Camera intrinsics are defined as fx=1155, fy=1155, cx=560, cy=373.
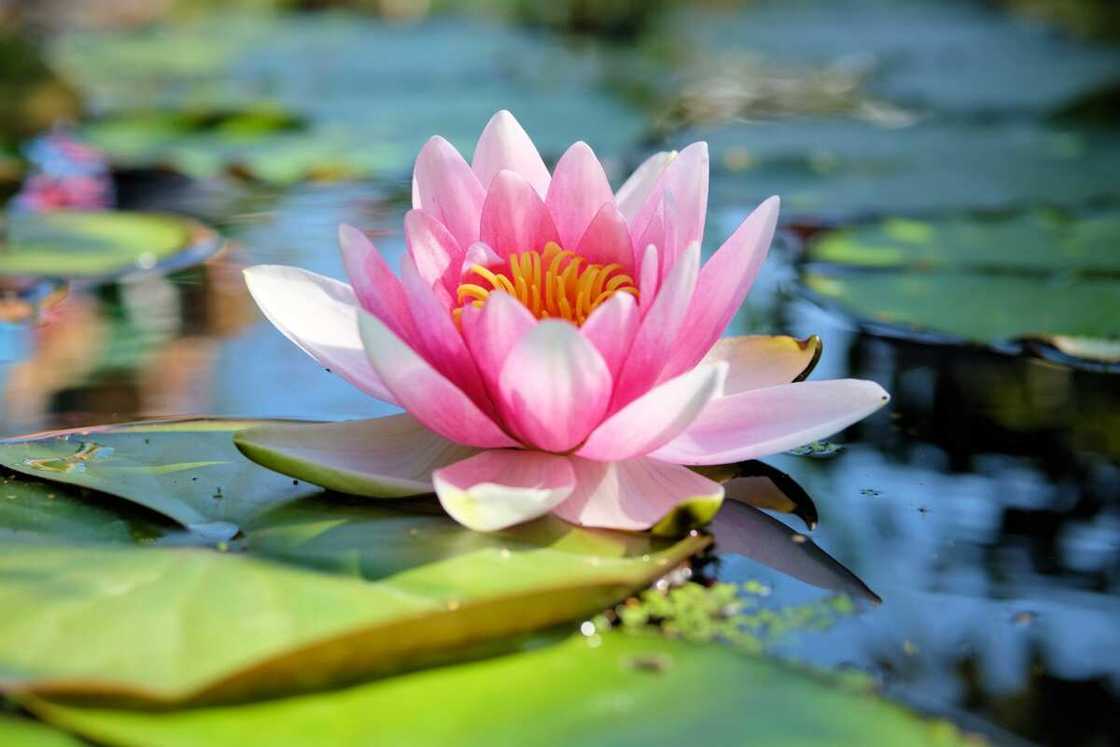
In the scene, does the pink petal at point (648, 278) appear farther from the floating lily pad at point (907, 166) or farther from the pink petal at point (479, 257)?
the floating lily pad at point (907, 166)

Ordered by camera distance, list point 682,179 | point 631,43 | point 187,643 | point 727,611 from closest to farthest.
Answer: point 187,643 < point 727,611 < point 682,179 < point 631,43

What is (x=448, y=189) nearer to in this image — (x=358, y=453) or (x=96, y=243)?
(x=358, y=453)

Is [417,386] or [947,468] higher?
[417,386]

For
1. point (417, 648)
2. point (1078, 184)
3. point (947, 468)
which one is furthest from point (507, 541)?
point (1078, 184)

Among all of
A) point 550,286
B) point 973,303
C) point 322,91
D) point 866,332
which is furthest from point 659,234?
point 322,91

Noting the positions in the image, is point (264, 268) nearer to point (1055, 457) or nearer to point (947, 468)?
→ point (947, 468)

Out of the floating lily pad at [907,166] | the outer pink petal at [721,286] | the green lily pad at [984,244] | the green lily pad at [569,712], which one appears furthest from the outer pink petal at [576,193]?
the floating lily pad at [907,166]

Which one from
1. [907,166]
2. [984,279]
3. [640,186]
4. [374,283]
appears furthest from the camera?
[907,166]
